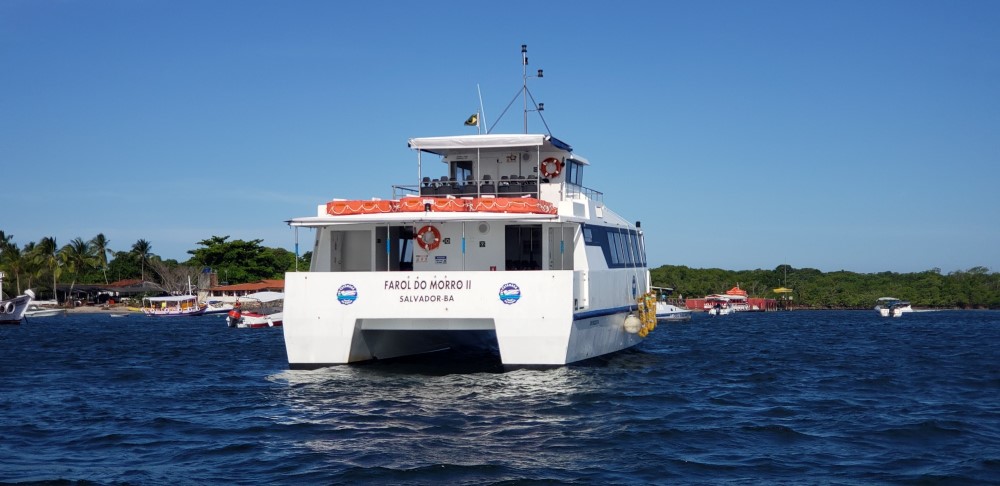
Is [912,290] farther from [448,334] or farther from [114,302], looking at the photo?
[448,334]

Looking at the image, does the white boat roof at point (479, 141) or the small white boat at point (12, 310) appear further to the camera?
the small white boat at point (12, 310)

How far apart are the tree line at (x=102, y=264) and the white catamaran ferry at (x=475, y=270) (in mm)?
67165

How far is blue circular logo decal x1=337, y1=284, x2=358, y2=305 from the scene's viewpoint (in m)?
18.0

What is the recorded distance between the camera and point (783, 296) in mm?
115000

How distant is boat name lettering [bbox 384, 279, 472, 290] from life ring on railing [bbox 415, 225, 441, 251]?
2.85m

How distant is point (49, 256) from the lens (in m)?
96.2

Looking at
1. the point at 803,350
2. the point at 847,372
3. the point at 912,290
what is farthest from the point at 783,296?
the point at 847,372

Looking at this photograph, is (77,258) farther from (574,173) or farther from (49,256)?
(574,173)

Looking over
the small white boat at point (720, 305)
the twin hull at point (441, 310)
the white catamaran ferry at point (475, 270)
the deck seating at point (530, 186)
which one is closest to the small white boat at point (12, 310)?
the white catamaran ferry at point (475, 270)

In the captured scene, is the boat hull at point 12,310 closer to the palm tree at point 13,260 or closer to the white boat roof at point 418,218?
the palm tree at point 13,260

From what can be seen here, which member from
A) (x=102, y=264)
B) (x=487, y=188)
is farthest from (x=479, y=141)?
(x=102, y=264)

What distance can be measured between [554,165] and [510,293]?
24.9ft

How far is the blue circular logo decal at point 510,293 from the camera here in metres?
17.3

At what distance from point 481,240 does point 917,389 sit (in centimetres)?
920
